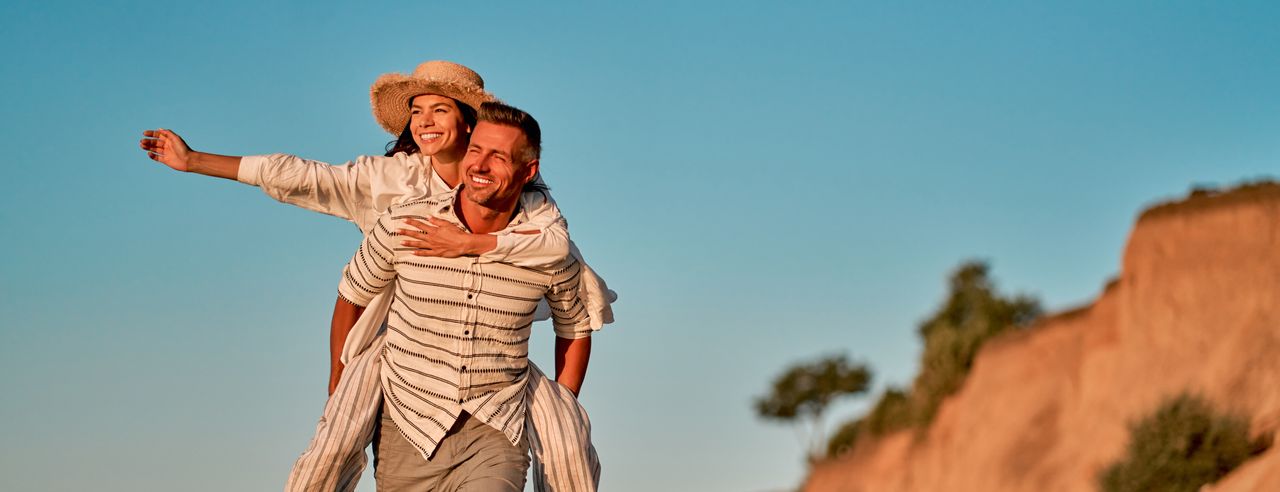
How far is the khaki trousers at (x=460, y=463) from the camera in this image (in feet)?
20.9

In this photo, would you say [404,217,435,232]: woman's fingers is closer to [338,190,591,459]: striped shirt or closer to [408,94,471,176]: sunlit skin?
[338,190,591,459]: striped shirt

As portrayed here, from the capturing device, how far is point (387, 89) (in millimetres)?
7797

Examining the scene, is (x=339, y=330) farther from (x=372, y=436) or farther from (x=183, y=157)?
(x=183, y=157)

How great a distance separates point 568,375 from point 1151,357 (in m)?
18.8

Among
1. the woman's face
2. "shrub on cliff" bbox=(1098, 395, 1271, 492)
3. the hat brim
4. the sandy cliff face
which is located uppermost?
the sandy cliff face

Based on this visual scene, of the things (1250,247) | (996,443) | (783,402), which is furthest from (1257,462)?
(783,402)

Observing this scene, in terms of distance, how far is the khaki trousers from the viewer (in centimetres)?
Result: 637

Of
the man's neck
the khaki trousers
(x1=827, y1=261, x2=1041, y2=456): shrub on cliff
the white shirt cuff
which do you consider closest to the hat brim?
the white shirt cuff

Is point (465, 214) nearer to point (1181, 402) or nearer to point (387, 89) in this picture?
point (387, 89)

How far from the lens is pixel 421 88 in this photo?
299 inches

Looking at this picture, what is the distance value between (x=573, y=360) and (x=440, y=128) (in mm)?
1391

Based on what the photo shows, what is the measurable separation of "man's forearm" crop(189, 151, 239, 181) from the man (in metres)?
1.12

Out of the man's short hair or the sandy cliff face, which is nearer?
the man's short hair

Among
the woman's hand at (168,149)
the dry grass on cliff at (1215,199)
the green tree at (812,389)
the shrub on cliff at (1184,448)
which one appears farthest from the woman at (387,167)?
the green tree at (812,389)
